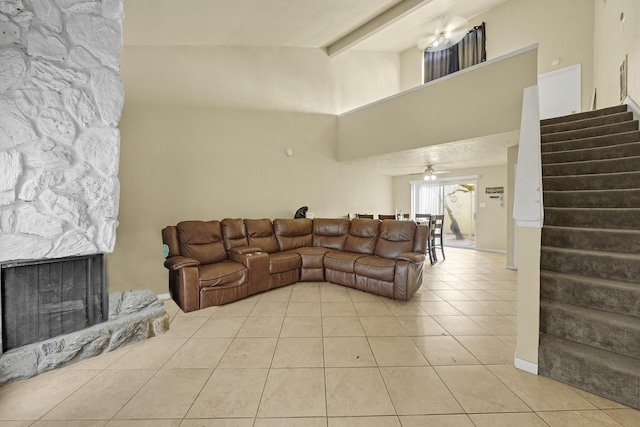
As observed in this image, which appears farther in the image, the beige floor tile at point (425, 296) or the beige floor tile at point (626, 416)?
the beige floor tile at point (425, 296)

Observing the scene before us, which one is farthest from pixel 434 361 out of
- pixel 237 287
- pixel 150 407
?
pixel 237 287

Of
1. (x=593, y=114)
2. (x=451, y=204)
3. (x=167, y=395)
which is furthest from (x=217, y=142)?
(x=451, y=204)

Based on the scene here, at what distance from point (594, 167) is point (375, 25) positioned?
4399 millimetres

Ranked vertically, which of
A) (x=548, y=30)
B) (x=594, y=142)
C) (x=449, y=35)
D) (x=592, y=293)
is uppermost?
(x=548, y=30)

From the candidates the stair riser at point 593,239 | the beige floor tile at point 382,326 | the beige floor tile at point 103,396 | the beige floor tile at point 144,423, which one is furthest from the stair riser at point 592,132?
the beige floor tile at point 103,396

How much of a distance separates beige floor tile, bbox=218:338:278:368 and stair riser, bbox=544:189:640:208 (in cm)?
315

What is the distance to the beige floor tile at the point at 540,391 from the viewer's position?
153 cm

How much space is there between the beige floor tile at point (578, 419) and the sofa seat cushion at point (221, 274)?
2.94 metres

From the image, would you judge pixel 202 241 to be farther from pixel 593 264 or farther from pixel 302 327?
pixel 593 264

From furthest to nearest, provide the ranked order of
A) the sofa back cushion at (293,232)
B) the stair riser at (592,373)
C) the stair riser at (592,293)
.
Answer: the sofa back cushion at (293,232) < the stair riser at (592,293) < the stair riser at (592,373)

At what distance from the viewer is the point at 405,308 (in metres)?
3.02

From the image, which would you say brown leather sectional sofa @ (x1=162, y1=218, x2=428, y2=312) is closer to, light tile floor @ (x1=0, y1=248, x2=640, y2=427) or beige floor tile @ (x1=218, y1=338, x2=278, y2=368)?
light tile floor @ (x1=0, y1=248, x2=640, y2=427)

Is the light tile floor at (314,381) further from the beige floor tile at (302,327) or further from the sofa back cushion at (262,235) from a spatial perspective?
the sofa back cushion at (262,235)

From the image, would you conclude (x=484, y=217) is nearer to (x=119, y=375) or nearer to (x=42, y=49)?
(x=119, y=375)
